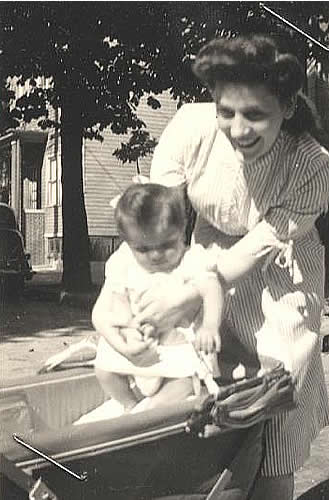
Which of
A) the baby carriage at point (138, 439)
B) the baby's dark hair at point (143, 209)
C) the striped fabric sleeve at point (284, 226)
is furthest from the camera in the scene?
the striped fabric sleeve at point (284, 226)

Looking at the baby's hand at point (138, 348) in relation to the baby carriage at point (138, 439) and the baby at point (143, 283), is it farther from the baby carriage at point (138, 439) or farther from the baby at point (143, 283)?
the baby carriage at point (138, 439)

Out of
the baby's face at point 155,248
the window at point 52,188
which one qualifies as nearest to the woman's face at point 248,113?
the baby's face at point 155,248

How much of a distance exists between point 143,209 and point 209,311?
261 mm

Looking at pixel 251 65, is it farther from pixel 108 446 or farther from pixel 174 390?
pixel 108 446

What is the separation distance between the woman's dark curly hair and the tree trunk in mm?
285

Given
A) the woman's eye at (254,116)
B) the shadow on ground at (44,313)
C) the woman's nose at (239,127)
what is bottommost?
the shadow on ground at (44,313)

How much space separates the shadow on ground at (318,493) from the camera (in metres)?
2.50

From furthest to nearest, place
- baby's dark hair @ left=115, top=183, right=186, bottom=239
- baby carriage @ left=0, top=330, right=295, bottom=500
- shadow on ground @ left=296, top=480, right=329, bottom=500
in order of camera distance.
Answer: shadow on ground @ left=296, top=480, right=329, bottom=500
baby's dark hair @ left=115, top=183, right=186, bottom=239
baby carriage @ left=0, top=330, right=295, bottom=500

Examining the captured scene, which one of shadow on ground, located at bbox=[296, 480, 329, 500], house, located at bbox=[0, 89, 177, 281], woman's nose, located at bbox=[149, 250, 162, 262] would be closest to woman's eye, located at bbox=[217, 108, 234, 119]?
house, located at bbox=[0, 89, 177, 281]

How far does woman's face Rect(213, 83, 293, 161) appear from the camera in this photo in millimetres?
1787

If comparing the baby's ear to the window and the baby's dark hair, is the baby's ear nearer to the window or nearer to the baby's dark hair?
the baby's dark hair

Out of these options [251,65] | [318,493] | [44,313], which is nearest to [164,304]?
[44,313]

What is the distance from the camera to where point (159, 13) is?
1.86 m

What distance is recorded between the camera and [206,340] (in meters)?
1.81
